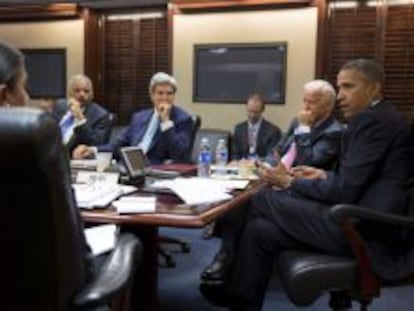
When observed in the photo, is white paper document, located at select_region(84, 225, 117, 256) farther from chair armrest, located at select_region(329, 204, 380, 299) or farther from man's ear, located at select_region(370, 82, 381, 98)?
man's ear, located at select_region(370, 82, 381, 98)

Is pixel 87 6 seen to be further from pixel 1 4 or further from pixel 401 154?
pixel 401 154

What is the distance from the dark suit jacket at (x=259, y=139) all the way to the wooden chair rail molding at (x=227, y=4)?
3.93 ft

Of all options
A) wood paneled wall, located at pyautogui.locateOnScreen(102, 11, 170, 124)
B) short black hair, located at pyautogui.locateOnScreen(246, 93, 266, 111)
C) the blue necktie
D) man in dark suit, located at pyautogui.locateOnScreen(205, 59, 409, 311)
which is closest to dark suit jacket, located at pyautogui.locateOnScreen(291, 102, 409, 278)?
man in dark suit, located at pyautogui.locateOnScreen(205, 59, 409, 311)

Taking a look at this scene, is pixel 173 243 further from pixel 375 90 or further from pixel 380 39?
pixel 380 39

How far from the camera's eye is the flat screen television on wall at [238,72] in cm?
554

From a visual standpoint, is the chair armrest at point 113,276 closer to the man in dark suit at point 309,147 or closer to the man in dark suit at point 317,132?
the man in dark suit at point 309,147

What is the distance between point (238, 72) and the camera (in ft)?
18.7

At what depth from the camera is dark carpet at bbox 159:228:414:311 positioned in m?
2.90

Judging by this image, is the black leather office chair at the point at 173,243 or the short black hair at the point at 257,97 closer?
the black leather office chair at the point at 173,243

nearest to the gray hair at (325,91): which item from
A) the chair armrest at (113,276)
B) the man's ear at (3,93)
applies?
the chair armrest at (113,276)

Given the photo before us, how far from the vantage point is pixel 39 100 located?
664 cm

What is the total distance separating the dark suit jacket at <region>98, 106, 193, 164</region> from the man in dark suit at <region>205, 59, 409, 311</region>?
99cm

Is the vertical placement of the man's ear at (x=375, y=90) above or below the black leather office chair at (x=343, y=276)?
above

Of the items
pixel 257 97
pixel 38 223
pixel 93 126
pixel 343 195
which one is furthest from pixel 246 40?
pixel 38 223
